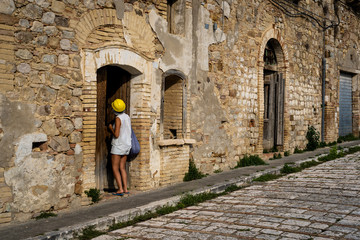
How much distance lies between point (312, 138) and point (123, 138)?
346 inches

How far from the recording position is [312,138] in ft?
44.1

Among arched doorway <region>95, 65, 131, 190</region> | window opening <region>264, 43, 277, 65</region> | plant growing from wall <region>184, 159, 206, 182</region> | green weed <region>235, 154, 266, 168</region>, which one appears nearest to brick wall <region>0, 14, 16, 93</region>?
arched doorway <region>95, 65, 131, 190</region>

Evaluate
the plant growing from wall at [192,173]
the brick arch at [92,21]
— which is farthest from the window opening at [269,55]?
the brick arch at [92,21]

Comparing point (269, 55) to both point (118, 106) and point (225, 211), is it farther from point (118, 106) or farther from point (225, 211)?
point (225, 211)

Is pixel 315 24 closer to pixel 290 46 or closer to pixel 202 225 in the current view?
pixel 290 46

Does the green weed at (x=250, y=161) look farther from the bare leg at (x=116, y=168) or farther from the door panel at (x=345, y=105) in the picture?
the door panel at (x=345, y=105)

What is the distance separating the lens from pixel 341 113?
1634 cm

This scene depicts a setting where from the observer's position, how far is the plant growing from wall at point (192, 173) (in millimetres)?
8116

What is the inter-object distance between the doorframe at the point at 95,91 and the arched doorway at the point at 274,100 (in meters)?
5.74

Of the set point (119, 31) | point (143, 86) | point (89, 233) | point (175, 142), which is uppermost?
point (119, 31)

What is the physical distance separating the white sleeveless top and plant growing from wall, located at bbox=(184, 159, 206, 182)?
6.18ft

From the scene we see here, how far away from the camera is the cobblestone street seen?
444cm

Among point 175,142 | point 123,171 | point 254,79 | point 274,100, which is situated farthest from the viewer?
point 274,100

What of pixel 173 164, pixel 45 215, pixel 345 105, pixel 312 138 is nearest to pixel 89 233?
pixel 45 215
